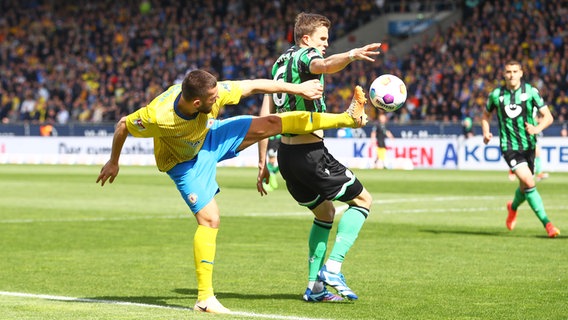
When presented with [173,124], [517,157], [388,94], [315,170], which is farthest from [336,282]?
[517,157]

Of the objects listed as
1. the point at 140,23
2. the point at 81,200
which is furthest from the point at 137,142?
the point at 81,200

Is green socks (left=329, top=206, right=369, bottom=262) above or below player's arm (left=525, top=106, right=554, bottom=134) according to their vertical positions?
below

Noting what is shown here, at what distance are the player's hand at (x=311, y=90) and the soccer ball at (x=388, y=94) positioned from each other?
2.93 ft

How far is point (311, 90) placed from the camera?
831 centimetres

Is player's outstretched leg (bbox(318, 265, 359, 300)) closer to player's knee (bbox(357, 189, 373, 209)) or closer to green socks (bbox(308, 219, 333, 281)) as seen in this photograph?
green socks (bbox(308, 219, 333, 281))

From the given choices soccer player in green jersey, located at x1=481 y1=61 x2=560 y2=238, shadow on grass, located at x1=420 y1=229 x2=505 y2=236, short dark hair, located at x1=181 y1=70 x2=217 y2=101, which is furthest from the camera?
shadow on grass, located at x1=420 y1=229 x2=505 y2=236

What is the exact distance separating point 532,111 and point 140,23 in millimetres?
41819

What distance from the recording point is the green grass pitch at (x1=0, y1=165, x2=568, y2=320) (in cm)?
867

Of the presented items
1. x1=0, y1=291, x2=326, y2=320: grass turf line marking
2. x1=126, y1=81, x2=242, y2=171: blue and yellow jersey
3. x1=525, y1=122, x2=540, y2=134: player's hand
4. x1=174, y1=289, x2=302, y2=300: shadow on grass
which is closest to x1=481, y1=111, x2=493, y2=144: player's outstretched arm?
x1=525, y1=122, x2=540, y2=134: player's hand

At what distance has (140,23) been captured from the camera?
55.4 m

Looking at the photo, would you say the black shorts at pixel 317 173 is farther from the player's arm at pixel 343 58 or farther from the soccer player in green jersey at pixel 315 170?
the player's arm at pixel 343 58

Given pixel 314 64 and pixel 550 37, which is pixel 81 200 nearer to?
pixel 314 64

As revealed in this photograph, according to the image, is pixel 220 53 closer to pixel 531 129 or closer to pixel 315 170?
pixel 531 129

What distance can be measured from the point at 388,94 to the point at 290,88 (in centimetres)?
119
